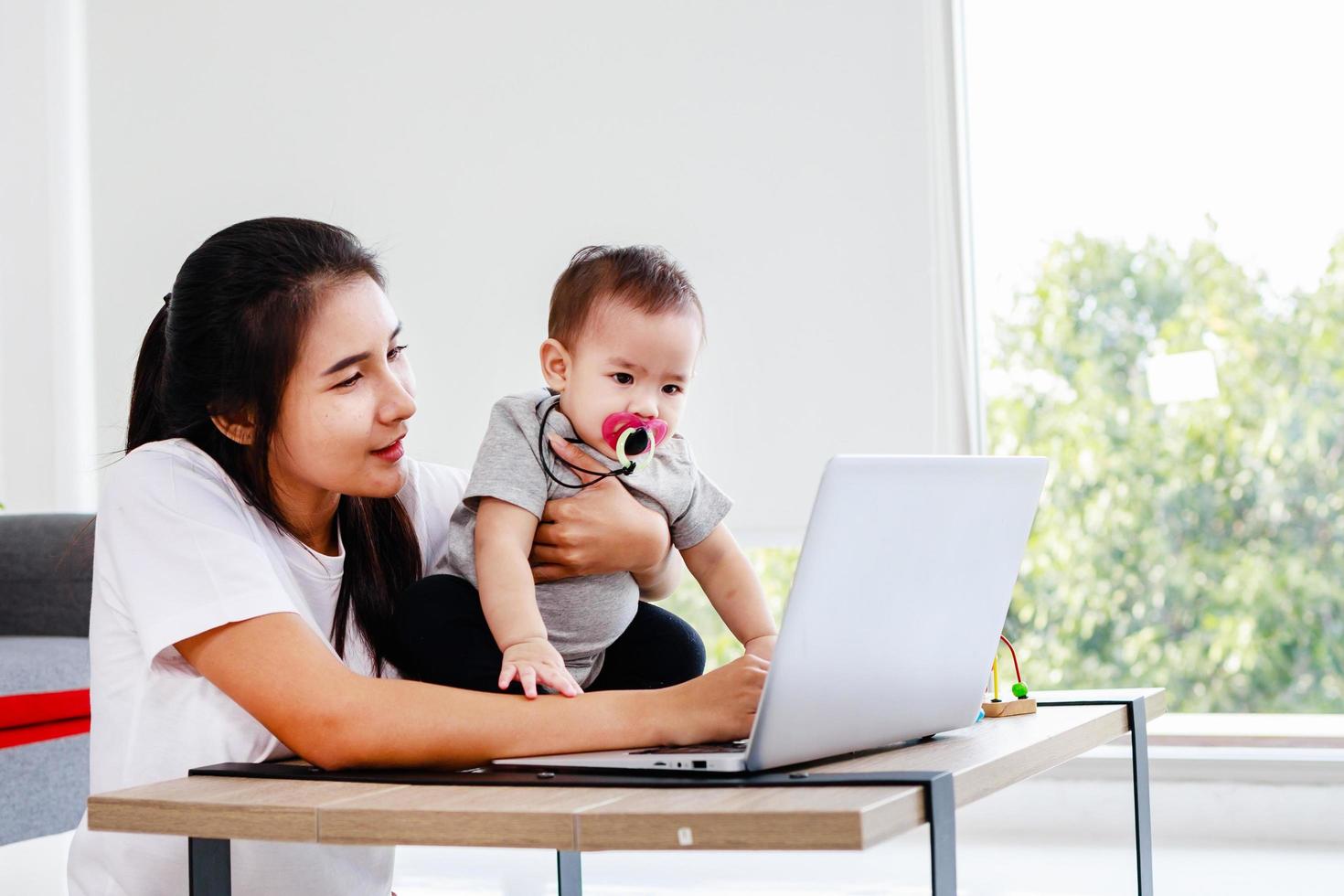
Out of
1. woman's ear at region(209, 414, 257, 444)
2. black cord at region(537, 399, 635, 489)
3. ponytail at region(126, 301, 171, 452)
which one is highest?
ponytail at region(126, 301, 171, 452)

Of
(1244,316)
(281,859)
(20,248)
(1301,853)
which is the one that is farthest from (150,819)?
(20,248)

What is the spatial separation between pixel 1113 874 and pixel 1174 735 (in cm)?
49

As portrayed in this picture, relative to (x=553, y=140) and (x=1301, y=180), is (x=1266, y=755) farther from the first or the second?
(x=553, y=140)

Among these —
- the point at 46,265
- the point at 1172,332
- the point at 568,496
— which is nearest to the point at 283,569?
the point at 568,496

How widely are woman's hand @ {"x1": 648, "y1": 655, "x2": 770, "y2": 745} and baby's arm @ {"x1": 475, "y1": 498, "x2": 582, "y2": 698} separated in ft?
0.32

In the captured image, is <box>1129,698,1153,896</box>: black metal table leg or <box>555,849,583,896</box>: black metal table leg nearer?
<box>1129,698,1153,896</box>: black metal table leg

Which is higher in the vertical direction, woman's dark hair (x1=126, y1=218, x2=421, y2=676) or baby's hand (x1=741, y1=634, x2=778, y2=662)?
woman's dark hair (x1=126, y1=218, x2=421, y2=676)

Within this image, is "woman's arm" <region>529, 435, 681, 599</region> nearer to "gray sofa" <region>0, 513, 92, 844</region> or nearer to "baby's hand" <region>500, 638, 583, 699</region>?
"baby's hand" <region>500, 638, 583, 699</region>

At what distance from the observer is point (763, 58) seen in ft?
11.4

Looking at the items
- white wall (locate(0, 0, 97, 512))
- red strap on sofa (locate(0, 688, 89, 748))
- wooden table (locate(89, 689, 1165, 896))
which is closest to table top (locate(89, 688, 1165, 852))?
wooden table (locate(89, 689, 1165, 896))

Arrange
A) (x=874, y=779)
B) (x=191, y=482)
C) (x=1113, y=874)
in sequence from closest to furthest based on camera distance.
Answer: (x=874, y=779) → (x=191, y=482) → (x=1113, y=874)

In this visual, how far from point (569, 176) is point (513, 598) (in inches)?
99.4

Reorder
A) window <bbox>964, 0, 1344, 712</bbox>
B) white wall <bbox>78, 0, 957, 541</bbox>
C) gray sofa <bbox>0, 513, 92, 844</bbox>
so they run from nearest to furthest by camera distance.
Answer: gray sofa <bbox>0, 513, 92, 844</bbox>
window <bbox>964, 0, 1344, 712</bbox>
white wall <bbox>78, 0, 957, 541</bbox>

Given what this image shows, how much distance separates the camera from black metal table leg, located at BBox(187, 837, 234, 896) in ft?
2.99
